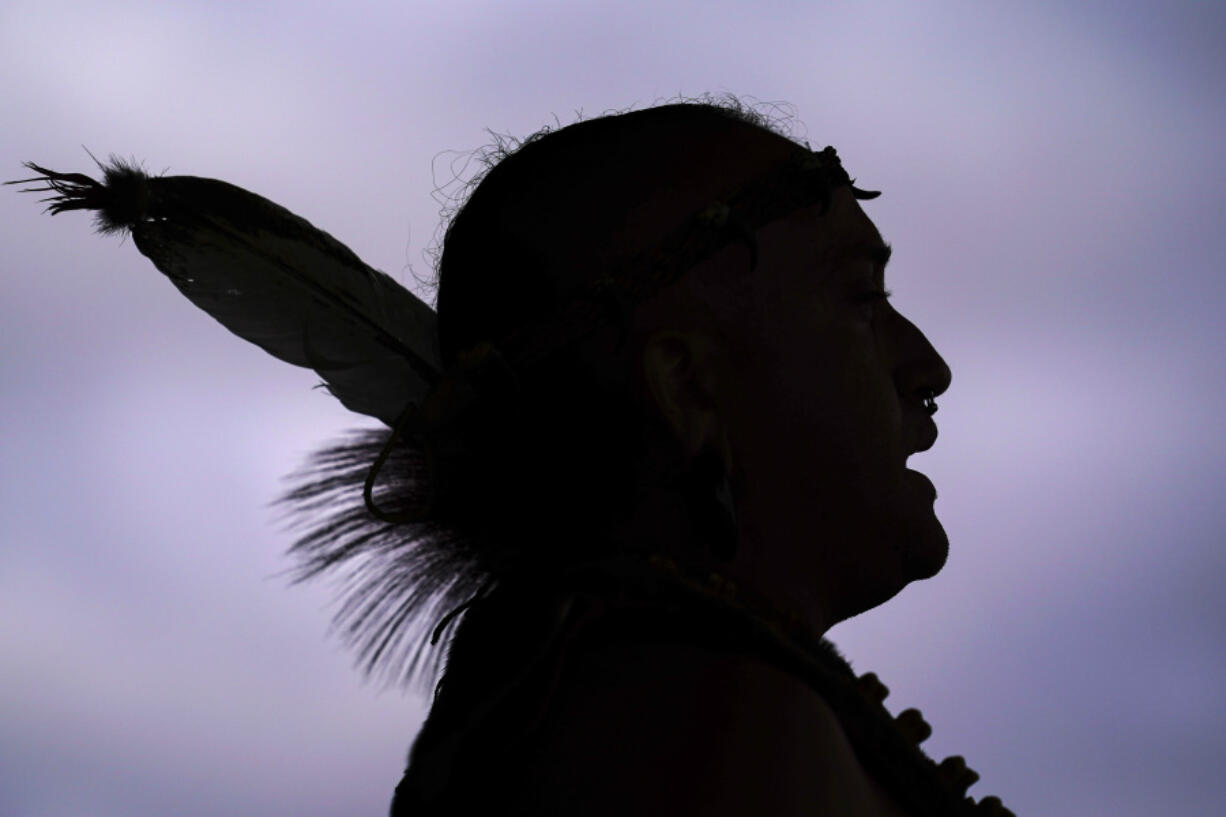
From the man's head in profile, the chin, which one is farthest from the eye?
the chin

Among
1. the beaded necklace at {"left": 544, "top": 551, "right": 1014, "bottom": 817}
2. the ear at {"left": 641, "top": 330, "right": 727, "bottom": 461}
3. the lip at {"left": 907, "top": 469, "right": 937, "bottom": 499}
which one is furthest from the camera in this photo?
the lip at {"left": 907, "top": 469, "right": 937, "bottom": 499}

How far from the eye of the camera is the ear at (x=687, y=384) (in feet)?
6.13

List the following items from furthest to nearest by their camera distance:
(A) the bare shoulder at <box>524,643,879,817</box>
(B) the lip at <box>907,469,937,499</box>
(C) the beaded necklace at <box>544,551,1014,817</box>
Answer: (B) the lip at <box>907,469,937,499</box>
(C) the beaded necklace at <box>544,551,1014,817</box>
(A) the bare shoulder at <box>524,643,879,817</box>

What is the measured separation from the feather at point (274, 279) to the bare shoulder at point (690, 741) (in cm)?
76

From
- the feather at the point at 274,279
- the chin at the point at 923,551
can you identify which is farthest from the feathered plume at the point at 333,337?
the chin at the point at 923,551

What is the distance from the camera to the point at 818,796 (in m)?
1.48

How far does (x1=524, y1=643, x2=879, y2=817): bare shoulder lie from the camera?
4.72ft

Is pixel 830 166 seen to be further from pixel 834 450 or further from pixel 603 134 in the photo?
pixel 834 450

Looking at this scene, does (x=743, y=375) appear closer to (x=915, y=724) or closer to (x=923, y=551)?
(x=923, y=551)

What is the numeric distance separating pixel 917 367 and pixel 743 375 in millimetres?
323

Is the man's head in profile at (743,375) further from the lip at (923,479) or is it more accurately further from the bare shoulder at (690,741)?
the bare shoulder at (690,741)

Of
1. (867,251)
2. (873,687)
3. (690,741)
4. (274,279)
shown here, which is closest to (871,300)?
(867,251)

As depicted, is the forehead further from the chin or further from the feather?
the feather

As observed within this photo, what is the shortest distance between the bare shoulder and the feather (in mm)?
764
